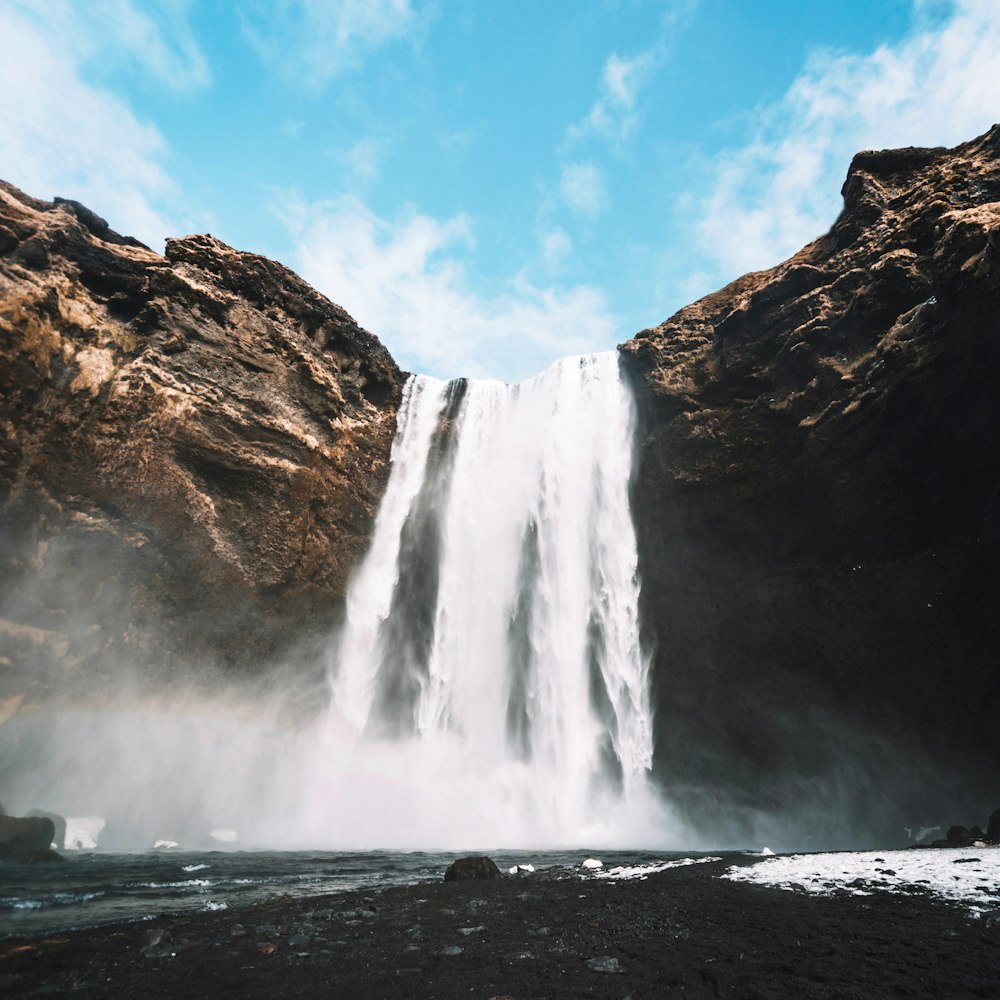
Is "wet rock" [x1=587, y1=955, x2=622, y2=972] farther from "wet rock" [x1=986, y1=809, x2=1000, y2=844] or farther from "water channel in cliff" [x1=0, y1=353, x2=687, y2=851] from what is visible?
"water channel in cliff" [x1=0, y1=353, x2=687, y2=851]

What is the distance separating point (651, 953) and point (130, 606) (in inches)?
740

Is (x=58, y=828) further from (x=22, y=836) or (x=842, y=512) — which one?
(x=842, y=512)

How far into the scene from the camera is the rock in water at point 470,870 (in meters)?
9.56

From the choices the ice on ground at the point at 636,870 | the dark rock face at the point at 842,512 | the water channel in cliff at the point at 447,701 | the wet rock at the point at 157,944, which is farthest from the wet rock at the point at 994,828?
the wet rock at the point at 157,944

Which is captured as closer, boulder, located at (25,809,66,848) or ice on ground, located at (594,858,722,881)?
ice on ground, located at (594,858,722,881)

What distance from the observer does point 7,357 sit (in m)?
15.8

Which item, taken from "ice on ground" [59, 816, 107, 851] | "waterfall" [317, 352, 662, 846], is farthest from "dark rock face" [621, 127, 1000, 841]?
"ice on ground" [59, 816, 107, 851]

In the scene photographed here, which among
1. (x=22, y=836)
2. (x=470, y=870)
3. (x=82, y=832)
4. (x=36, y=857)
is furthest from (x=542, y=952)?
(x=82, y=832)

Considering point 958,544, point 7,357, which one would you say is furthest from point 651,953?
point 7,357

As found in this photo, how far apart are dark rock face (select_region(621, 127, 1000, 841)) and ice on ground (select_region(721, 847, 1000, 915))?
991 cm

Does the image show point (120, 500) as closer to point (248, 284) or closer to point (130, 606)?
point (130, 606)

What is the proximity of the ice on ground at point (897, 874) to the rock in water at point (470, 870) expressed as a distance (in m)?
3.72

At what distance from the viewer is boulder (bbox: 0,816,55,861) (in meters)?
11.7

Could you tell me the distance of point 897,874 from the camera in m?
8.11
